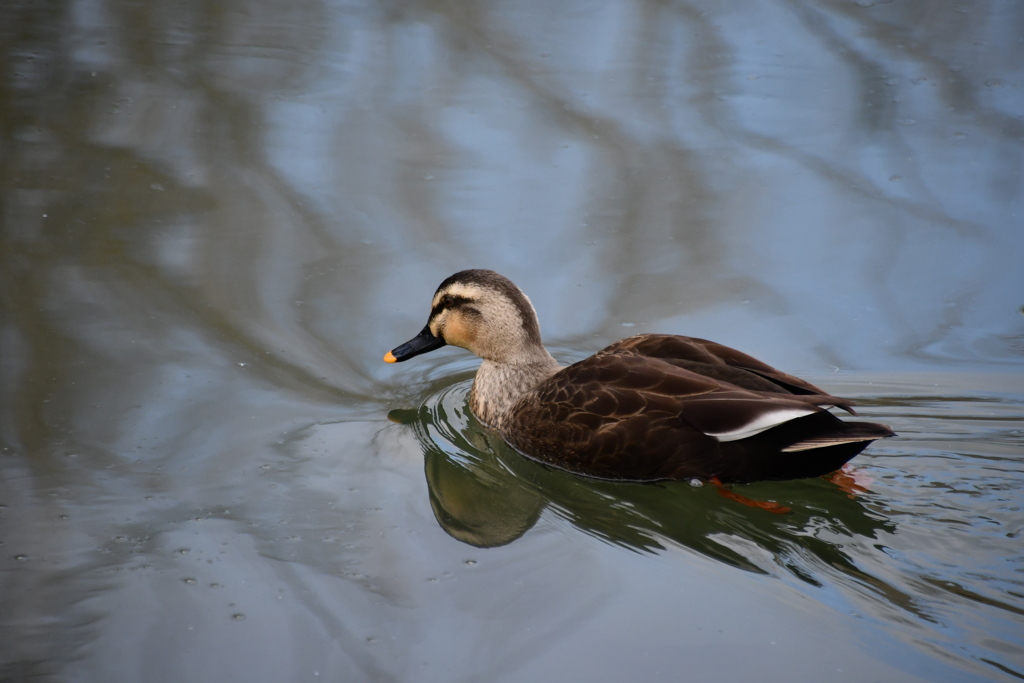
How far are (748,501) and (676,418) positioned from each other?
1.65 feet

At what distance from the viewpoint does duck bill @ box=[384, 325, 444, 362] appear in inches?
226

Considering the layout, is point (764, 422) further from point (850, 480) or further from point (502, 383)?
point (502, 383)

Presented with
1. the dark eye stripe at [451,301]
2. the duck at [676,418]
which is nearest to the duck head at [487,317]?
the dark eye stripe at [451,301]

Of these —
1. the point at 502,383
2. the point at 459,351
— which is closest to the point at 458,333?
the point at 502,383

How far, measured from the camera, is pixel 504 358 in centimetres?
563

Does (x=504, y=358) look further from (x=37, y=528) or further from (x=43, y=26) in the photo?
(x=43, y=26)

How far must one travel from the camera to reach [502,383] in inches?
217

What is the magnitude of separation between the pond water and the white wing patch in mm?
354

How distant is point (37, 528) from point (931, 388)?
4.55 meters

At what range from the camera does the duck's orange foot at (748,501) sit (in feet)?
15.0

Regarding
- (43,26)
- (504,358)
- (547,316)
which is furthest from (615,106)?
(43,26)

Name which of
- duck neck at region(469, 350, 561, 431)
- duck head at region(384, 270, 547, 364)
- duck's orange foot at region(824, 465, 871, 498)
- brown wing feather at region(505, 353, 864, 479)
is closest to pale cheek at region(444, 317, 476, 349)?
duck head at region(384, 270, 547, 364)

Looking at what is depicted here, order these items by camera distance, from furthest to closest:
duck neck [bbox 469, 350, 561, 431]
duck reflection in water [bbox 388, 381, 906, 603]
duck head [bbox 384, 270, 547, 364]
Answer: duck head [bbox 384, 270, 547, 364] < duck neck [bbox 469, 350, 561, 431] < duck reflection in water [bbox 388, 381, 906, 603]

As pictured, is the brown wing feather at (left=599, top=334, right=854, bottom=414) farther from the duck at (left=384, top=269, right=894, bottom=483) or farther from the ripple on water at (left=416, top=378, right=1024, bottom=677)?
the ripple on water at (left=416, top=378, right=1024, bottom=677)
